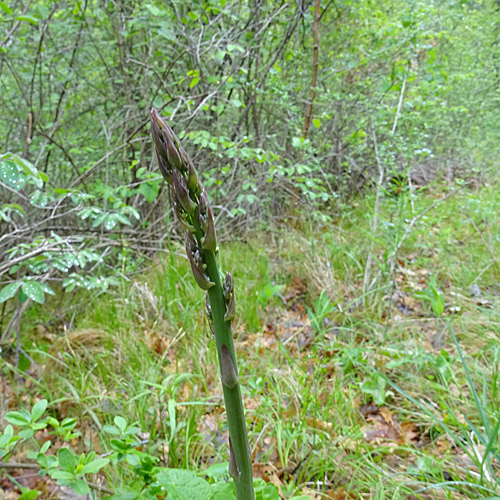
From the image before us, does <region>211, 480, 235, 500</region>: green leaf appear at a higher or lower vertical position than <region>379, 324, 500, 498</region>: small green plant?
higher

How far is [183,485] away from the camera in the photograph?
0.94 meters

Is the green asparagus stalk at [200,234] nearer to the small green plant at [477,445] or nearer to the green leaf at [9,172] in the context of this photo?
the small green plant at [477,445]

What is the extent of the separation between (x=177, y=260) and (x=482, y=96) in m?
6.54

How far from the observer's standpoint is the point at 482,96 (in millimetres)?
6742

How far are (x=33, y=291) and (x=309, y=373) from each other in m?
1.70

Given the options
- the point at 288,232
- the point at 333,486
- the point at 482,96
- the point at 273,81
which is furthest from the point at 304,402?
the point at 482,96

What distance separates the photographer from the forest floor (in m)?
1.63

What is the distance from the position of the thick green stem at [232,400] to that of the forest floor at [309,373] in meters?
0.44

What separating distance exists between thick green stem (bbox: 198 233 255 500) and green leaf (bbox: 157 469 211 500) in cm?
23

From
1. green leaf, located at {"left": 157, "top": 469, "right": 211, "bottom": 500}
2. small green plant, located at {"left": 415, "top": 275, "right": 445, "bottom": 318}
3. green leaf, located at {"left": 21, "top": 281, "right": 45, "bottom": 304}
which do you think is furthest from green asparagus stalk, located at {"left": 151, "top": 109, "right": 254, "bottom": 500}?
small green plant, located at {"left": 415, "top": 275, "right": 445, "bottom": 318}

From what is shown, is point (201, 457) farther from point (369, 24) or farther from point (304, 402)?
point (369, 24)

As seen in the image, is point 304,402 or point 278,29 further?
point 278,29

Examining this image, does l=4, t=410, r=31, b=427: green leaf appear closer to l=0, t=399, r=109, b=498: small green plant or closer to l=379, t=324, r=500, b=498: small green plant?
l=0, t=399, r=109, b=498: small green plant

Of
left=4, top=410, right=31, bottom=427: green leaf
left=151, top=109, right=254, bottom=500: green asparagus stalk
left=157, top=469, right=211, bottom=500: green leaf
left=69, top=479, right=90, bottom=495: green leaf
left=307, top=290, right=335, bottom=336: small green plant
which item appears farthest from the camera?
left=307, top=290, right=335, bottom=336: small green plant
